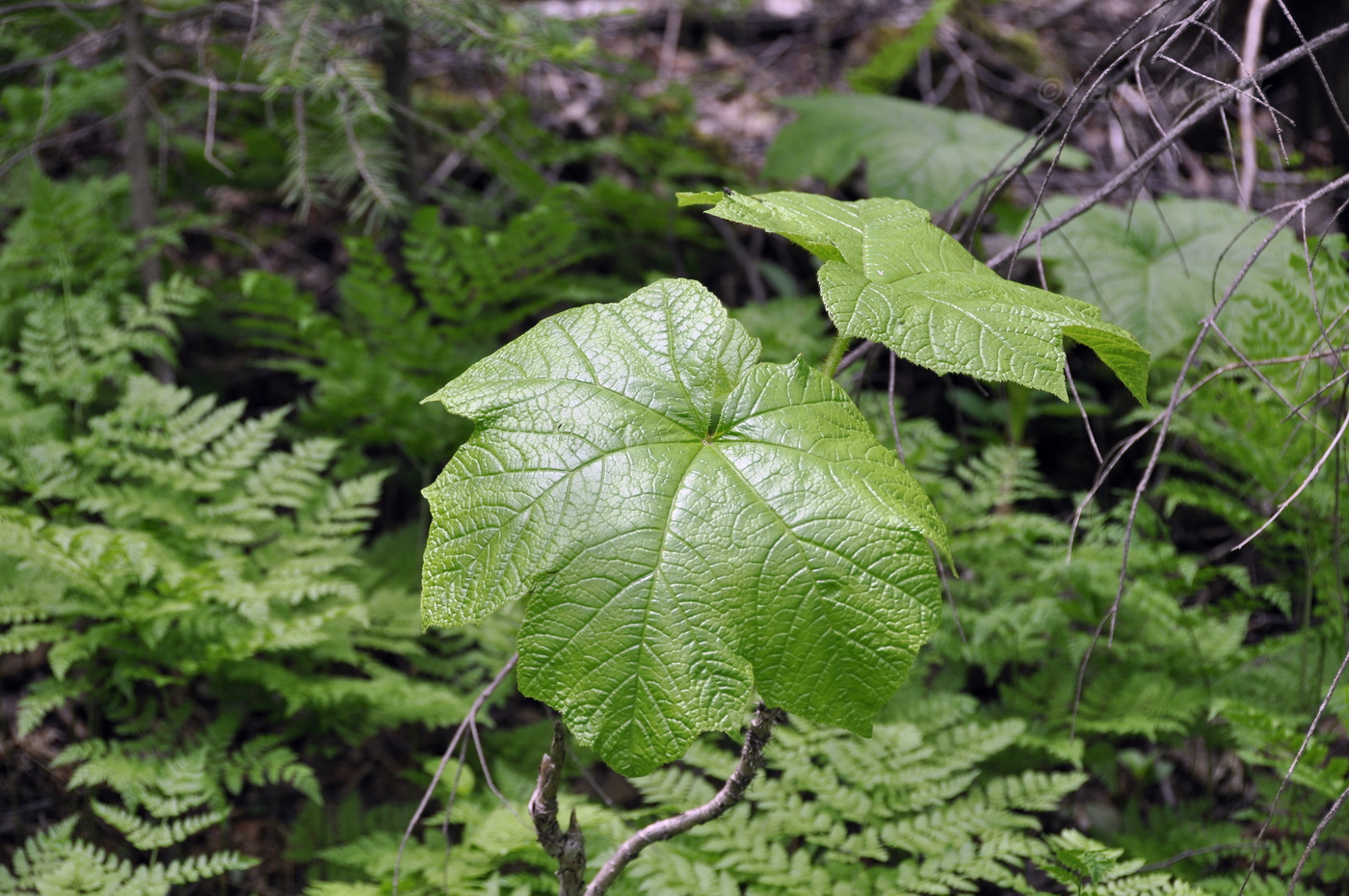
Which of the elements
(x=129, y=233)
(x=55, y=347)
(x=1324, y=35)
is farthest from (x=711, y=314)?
(x=129, y=233)

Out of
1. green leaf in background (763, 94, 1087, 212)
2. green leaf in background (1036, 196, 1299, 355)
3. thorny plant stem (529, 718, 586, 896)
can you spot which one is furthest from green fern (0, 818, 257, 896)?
green leaf in background (763, 94, 1087, 212)

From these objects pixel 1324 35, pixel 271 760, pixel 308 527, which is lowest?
pixel 271 760

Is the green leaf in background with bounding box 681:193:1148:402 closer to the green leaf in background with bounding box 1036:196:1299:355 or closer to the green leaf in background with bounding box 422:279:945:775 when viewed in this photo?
the green leaf in background with bounding box 422:279:945:775

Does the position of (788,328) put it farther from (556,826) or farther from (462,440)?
(556,826)

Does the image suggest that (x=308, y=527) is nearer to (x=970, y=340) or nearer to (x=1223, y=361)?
(x=970, y=340)

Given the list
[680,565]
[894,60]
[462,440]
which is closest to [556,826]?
[680,565]
